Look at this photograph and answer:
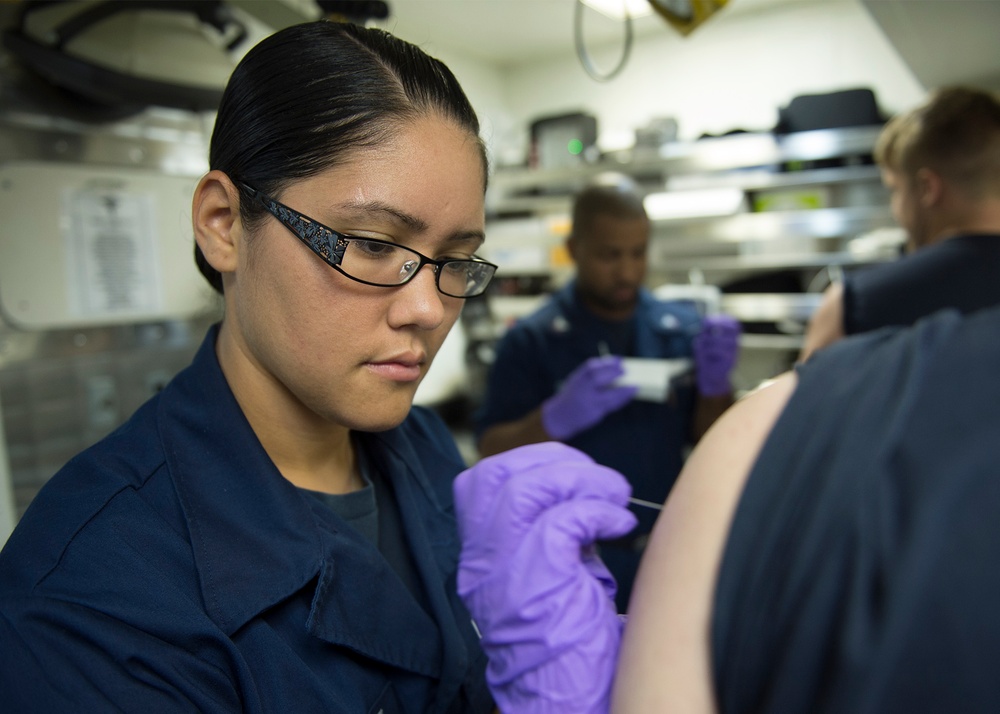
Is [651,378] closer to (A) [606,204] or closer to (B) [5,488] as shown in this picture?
(A) [606,204]

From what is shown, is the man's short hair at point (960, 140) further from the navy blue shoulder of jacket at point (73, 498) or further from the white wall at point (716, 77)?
the navy blue shoulder of jacket at point (73, 498)

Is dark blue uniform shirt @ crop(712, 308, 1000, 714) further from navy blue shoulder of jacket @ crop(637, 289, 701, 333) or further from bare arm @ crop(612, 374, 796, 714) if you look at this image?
navy blue shoulder of jacket @ crop(637, 289, 701, 333)

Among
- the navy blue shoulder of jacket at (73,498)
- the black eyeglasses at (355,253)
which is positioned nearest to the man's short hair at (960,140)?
the black eyeglasses at (355,253)

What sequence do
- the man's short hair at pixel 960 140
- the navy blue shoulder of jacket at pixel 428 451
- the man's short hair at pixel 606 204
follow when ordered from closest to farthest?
the navy blue shoulder of jacket at pixel 428 451 → the man's short hair at pixel 960 140 → the man's short hair at pixel 606 204

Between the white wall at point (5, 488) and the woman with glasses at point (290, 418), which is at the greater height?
the woman with glasses at point (290, 418)

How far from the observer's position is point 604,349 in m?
2.16

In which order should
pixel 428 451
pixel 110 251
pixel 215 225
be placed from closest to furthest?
pixel 215 225
pixel 428 451
pixel 110 251

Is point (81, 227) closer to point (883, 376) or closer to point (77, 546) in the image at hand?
point (77, 546)

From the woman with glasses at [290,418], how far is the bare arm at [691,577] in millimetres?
366

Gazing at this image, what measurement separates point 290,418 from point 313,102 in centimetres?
40

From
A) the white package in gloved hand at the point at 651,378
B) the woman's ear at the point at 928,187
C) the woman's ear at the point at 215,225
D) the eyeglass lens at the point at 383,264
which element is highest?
the woman's ear at the point at 928,187

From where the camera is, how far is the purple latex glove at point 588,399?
1.78 meters

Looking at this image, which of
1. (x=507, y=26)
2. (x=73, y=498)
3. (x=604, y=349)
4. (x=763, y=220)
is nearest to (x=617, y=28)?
(x=507, y=26)

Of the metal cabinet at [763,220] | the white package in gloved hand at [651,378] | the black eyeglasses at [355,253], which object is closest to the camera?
the black eyeglasses at [355,253]
